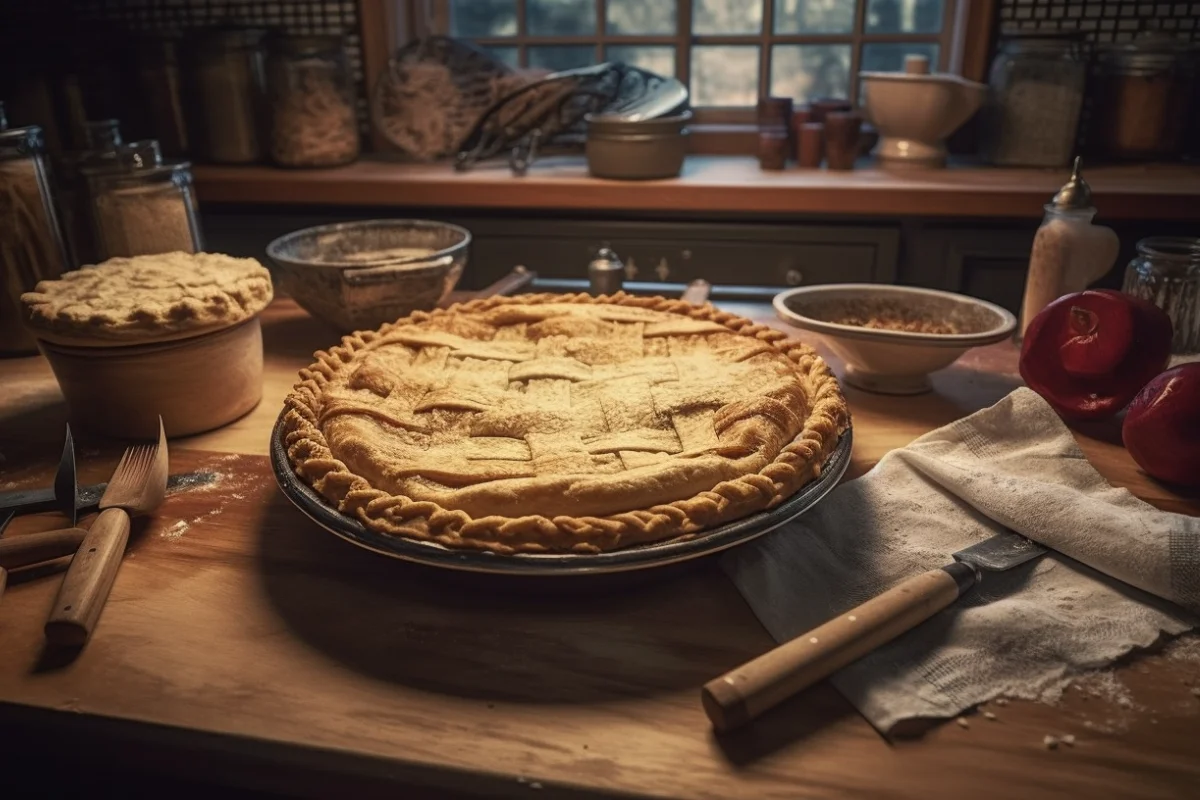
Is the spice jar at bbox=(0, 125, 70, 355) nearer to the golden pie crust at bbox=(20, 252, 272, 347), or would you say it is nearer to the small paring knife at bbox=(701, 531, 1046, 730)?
the golden pie crust at bbox=(20, 252, 272, 347)

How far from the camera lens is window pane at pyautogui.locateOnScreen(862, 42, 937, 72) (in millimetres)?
2584

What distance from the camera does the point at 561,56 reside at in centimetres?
278

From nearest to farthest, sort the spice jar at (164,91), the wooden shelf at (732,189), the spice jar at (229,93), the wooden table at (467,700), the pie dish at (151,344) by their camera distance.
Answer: the wooden table at (467,700) → the pie dish at (151,344) → the wooden shelf at (732,189) → the spice jar at (229,93) → the spice jar at (164,91)

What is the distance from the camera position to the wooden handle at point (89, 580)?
677mm

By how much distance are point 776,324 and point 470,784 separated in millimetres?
1006

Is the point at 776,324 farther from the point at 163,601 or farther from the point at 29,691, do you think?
the point at 29,691

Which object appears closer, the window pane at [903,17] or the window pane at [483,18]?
the window pane at [903,17]

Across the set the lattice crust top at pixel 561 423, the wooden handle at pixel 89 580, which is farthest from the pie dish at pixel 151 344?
the wooden handle at pixel 89 580

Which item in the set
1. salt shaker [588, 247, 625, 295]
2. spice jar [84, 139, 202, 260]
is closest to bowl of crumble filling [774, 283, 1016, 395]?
salt shaker [588, 247, 625, 295]

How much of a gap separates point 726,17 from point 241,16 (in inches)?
60.7

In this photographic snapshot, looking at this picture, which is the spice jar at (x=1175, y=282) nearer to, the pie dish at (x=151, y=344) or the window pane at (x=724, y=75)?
the pie dish at (x=151, y=344)

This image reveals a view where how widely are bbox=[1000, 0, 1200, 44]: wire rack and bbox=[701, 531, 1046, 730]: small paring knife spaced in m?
2.07

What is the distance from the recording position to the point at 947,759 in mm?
574

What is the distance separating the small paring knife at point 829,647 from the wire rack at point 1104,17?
207 cm
